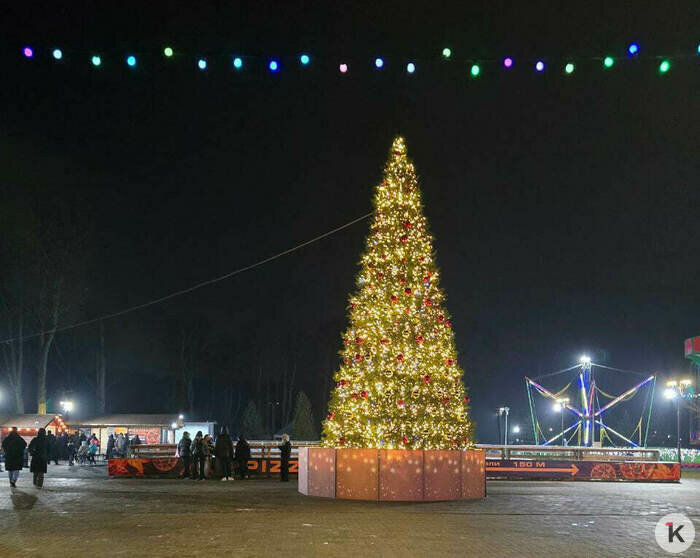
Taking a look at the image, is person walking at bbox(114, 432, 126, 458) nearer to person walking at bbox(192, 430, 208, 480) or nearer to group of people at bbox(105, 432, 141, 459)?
group of people at bbox(105, 432, 141, 459)

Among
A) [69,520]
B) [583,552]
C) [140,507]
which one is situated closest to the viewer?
[583,552]

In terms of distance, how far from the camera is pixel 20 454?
20.5 m

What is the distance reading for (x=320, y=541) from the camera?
36.9ft

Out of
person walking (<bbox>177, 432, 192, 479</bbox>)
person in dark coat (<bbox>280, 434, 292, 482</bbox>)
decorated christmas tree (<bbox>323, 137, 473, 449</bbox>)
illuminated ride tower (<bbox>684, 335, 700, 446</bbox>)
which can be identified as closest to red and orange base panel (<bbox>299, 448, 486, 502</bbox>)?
decorated christmas tree (<bbox>323, 137, 473, 449</bbox>)

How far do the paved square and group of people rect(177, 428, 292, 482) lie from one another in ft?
13.9

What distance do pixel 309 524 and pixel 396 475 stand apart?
16.3 ft

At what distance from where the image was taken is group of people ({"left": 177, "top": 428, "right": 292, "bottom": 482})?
83.0 feet

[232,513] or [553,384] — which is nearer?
[232,513]

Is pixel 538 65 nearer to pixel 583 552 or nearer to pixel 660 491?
pixel 583 552

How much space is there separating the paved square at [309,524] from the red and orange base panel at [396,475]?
28.5 inches

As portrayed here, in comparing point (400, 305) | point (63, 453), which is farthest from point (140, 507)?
point (63, 453)

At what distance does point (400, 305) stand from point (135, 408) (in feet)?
249

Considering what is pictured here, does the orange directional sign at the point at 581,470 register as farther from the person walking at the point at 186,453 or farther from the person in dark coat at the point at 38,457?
the person in dark coat at the point at 38,457

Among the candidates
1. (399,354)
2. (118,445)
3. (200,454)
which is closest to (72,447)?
(118,445)
